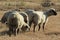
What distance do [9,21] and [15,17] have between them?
417mm

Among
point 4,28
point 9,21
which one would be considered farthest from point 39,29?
point 9,21

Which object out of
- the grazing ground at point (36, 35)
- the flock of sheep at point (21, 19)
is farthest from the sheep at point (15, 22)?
the grazing ground at point (36, 35)

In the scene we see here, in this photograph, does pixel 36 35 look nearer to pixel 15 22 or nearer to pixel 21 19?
pixel 21 19

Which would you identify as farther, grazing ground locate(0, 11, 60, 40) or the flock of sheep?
the flock of sheep

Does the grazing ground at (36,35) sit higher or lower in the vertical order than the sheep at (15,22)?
lower

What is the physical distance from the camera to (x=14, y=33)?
12.3 m

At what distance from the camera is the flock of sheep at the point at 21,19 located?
1193 cm

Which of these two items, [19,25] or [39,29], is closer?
[19,25]

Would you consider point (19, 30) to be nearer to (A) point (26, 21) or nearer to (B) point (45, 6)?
(A) point (26, 21)

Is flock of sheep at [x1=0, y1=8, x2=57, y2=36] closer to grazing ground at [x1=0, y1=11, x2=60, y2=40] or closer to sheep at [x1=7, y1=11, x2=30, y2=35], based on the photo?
sheep at [x1=7, y1=11, x2=30, y2=35]

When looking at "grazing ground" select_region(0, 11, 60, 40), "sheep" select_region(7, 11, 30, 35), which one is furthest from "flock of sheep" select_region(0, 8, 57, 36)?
"grazing ground" select_region(0, 11, 60, 40)

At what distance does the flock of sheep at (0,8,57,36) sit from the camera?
11.9 metres

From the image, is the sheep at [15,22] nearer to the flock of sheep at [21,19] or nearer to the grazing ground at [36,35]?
the flock of sheep at [21,19]

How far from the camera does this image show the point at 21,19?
12.2m
